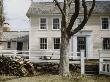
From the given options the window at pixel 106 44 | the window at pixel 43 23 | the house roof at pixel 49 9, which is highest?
the house roof at pixel 49 9

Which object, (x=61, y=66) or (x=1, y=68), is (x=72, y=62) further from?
(x=1, y=68)

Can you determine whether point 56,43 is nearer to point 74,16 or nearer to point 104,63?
point 104,63

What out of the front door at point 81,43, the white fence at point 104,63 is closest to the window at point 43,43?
the front door at point 81,43

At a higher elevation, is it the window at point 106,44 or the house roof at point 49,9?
the house roof at point 49,9

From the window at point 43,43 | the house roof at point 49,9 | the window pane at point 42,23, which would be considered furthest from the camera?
the window pane at point 42,23

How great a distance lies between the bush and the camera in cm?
2266

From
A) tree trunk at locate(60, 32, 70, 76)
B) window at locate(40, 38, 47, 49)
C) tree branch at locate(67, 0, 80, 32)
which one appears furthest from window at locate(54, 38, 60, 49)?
tree branch at locate(67, 0, 80, 32)

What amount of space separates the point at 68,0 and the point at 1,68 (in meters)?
5.98

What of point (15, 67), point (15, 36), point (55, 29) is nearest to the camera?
point (15, 67)

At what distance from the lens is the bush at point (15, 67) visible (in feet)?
74.4

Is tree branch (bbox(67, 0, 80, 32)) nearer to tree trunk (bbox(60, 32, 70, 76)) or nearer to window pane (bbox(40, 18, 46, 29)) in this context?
tree trunk (bbox(60, 32, 70, 76))

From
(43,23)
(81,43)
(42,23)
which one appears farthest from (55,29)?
(81,43)

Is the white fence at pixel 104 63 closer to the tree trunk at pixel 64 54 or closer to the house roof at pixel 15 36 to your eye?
the tree trunk at pixel 64 54

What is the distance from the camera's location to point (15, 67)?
75.3ft
